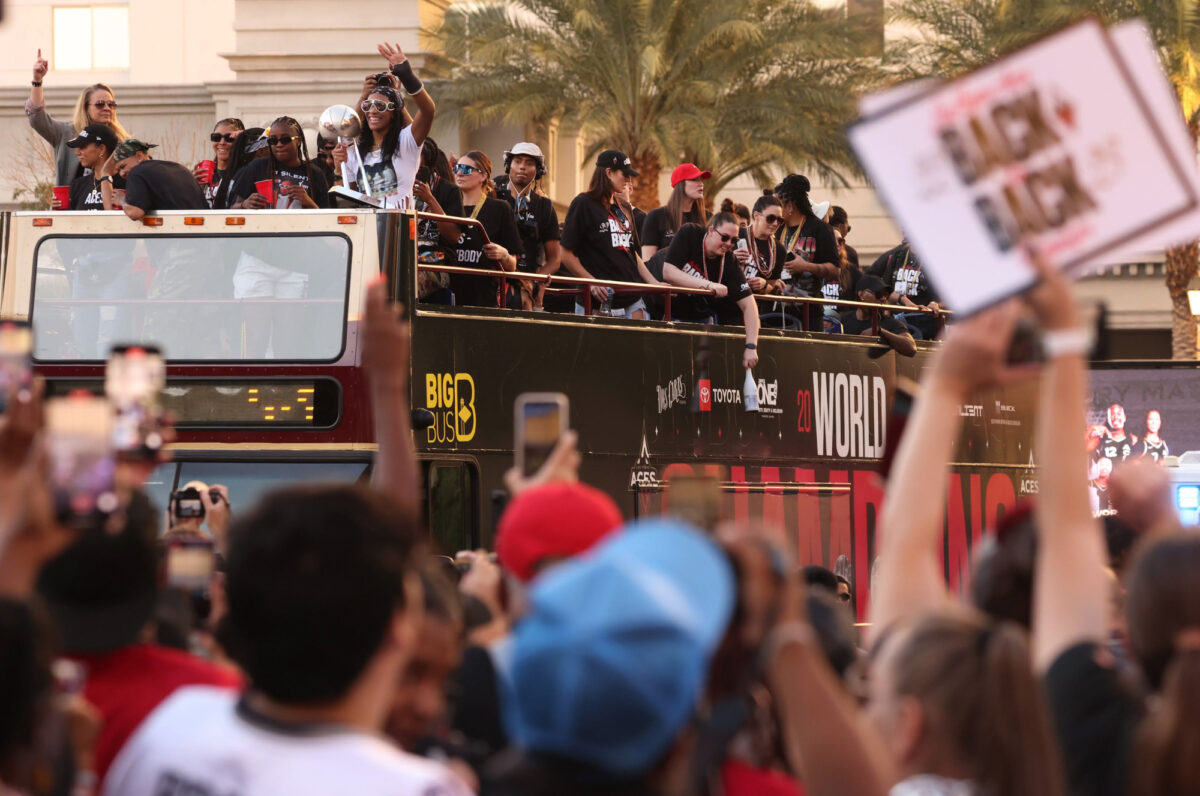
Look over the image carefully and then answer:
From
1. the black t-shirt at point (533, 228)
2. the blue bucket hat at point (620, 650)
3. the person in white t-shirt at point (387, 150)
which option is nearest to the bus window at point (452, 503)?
the person in white t-shirt at point (387, 150)

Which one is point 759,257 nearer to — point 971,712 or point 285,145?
point 285,145

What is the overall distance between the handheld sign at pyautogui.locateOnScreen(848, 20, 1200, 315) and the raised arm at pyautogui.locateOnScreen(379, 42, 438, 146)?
7.94 metres

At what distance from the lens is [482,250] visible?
12.7 m

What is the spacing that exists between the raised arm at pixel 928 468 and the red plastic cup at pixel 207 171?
11.0 meters

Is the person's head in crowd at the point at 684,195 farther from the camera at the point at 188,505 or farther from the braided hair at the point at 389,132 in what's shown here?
the camera at the point at 188,505

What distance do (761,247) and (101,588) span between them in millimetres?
11877

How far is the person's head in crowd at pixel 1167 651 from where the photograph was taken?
3.15 metres

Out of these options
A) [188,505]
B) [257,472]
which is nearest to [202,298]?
[257,472]

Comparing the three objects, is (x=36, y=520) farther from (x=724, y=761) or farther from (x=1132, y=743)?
(x=1132, y=743)

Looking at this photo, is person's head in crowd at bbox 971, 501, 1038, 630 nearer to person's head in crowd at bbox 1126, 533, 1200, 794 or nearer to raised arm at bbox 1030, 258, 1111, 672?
raised arm at bbox 1030, 258, 1111, 672

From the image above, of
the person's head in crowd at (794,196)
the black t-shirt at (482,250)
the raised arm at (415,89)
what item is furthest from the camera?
the person's head in crowd at (794,196)

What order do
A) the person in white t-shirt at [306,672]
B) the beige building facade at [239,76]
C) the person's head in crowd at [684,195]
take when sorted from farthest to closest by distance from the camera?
the beige building facade at [239,76], the person's head in crowd at [684,195], the person in white t-shirt at [306,672]

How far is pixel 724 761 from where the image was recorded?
2959 millimetres

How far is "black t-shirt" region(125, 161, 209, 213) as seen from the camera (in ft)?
39.3
